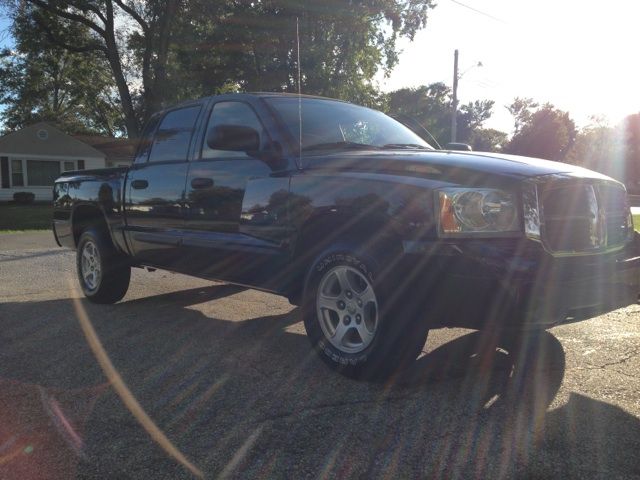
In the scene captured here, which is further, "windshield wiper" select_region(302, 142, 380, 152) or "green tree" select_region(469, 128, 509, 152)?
"green tree" select_region(469, 128, 509, 152)

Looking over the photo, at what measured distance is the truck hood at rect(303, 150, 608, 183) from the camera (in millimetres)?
3285

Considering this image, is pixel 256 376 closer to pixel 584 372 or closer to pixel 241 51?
pixel 584 372

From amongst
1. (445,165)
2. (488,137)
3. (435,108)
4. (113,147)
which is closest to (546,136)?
(435,108)

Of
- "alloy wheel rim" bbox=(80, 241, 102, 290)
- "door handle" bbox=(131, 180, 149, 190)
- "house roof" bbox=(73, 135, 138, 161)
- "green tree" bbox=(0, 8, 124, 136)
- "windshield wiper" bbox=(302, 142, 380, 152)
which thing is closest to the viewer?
"windshield wiper" bbox=(302, 142, 380, 152)

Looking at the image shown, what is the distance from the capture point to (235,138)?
4.25 metres

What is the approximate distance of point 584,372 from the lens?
12.5ft

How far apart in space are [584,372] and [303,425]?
79.3 inches

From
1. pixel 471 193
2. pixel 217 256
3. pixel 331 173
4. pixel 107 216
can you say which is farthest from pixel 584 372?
pixel 107 216

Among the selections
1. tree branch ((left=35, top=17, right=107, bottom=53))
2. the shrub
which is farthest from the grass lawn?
tree branch ((left=35, top=17, right=107, bottom=53))

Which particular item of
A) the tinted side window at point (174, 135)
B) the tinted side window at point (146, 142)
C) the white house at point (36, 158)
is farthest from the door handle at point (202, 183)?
the white house at point (36, 158)

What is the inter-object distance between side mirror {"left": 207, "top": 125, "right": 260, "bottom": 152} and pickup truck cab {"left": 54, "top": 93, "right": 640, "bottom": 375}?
0.03 ft

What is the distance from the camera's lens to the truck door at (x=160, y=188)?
509 centimetres

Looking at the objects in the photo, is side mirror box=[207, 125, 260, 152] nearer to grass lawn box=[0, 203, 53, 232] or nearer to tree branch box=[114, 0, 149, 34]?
grass lawn box=[0, 203, 53, 232]

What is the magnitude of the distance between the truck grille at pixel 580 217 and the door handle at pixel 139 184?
3.70 metres
